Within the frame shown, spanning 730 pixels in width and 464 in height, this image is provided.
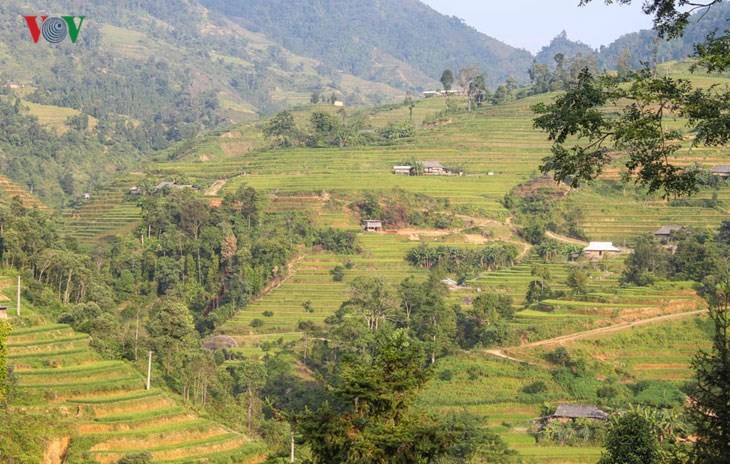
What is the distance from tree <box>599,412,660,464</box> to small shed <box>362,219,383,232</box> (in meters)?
35.4

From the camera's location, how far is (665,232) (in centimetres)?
6000

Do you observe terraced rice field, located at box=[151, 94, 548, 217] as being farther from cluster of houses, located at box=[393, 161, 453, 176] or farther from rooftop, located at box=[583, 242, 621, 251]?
rooftop, located at box=[583, 242, 621, 251]

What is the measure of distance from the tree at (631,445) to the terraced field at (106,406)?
10.8 m

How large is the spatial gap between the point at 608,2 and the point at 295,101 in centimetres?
16479

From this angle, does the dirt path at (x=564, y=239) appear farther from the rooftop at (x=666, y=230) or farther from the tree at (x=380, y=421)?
the tree at (x=380, y=421)

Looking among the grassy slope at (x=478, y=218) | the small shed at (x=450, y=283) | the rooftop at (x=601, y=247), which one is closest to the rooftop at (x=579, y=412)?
the grassy slope at (x=478, y=218)

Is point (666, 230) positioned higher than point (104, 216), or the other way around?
point (104, 216)

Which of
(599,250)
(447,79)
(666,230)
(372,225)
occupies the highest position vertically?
(447,79)

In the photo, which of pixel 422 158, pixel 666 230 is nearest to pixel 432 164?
pixel 422 158

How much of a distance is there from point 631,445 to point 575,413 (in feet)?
35.6

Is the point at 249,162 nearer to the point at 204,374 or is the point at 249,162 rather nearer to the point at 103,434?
the point at 204,374

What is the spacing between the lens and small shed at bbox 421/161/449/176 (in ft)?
241

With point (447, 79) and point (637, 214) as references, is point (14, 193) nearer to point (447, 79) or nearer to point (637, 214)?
point (637, 214)

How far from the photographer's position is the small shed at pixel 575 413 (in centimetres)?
3853
